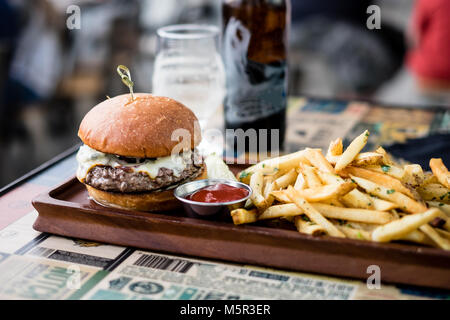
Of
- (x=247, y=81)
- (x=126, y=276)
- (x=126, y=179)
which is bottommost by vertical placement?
(x=126, y=276)

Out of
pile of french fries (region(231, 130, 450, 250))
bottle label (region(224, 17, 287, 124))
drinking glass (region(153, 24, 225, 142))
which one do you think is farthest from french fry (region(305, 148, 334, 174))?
drinking glass (region(153, 24, 225, 142))

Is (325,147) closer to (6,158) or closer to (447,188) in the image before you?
(447,188)

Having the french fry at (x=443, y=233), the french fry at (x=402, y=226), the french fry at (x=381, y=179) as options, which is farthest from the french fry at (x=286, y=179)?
the french fry at (x=443, y=233)

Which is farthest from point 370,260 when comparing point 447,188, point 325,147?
point 325,147

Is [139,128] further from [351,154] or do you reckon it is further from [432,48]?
[432,48]

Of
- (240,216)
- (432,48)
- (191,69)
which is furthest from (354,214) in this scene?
(432,48)

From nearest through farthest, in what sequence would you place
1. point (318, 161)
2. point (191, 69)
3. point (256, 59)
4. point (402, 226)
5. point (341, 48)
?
point (402, 226) < point (318, 161) < point (256, 59) < point (191, 69) < point (341, 48)

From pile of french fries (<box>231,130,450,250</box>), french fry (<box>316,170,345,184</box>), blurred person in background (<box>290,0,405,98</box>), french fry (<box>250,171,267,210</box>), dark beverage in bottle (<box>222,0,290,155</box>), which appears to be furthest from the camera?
blurred person in background (<box>290,0,405,98</box>)

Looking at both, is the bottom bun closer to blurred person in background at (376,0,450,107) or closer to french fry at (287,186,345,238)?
french fry at (287,186,345,238)
